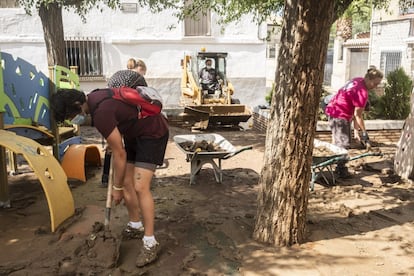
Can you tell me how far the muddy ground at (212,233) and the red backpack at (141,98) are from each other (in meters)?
1.09

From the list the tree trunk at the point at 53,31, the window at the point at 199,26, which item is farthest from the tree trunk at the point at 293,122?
the window at the point at 199,26

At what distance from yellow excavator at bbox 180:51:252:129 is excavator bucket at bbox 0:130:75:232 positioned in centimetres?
705

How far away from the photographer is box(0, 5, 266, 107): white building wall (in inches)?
580

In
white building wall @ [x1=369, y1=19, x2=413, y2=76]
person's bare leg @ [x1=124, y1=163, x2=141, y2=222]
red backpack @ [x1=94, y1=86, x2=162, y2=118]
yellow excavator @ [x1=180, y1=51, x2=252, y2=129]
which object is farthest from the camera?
white building wall @ [x1=369, y1=19, x2=413, y2=76]

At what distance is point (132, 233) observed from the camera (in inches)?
151

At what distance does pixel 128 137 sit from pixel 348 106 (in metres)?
3.46

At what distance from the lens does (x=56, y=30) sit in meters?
10.6

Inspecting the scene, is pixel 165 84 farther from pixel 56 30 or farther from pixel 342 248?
pixel 342 248

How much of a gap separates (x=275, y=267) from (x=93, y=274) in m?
1.41

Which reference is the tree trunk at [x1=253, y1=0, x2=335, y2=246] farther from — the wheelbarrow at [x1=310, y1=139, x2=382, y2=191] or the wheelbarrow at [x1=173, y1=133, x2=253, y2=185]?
the wheelbarrow at [x1=173, y1=133, x2=253, y2=185]

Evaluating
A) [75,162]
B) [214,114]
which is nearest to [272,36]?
[214,114]

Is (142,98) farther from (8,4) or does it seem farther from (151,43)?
(8,4)

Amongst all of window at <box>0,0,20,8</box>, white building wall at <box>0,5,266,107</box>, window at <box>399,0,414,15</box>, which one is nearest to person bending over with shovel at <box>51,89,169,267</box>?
window at <box>399,0,414,15</box>

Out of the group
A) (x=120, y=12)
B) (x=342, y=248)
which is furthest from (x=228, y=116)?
(x=342, y=248)
